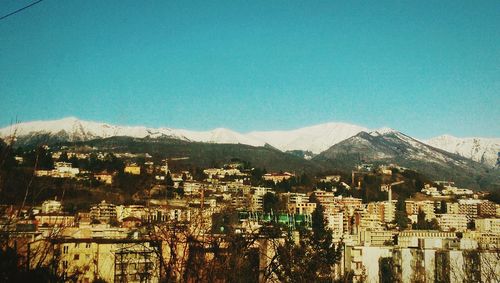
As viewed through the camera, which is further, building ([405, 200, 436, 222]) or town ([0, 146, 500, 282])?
building ([405, 200, 436, 222])

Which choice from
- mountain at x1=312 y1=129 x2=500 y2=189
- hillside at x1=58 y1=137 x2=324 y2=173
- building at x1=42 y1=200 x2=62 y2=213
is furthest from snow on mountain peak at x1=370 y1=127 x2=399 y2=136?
building at x1=42 y1=200 x2=62 y2=213

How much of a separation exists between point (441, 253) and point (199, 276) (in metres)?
20.2

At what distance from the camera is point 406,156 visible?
451ft

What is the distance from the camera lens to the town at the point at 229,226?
4.73m

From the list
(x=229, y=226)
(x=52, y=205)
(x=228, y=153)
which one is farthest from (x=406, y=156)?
(x=229, y=226)

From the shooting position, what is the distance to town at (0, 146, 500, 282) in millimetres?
4734

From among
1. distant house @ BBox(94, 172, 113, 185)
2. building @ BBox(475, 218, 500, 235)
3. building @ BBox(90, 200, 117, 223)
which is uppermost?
distant house @ BBox(94, 172, 113, 185)

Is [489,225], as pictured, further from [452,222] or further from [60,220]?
[60,220]

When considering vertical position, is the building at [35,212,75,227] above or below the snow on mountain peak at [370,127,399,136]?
below

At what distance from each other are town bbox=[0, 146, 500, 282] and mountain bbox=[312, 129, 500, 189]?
31.2 m

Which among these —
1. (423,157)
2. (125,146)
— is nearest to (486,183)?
(423,157)

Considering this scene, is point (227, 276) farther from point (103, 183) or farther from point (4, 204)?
point (103, 183)

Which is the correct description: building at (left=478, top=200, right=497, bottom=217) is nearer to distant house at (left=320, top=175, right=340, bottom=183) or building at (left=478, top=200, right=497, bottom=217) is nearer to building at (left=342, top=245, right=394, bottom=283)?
distant house at (left=320, top=175, right=340, bottom=183)

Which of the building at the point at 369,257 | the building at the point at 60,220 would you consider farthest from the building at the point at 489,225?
the building at the point at 60,220
